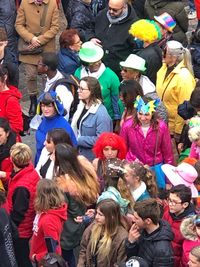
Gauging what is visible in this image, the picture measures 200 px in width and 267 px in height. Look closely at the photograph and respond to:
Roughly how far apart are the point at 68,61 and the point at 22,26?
1.22 m

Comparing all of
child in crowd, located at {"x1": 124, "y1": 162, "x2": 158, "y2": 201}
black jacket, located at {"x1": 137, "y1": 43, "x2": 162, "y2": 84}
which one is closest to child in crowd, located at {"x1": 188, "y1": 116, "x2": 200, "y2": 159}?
child in crowd, located at {"x1": 124, "y1": 162, "x2": 158, "y2": 201}

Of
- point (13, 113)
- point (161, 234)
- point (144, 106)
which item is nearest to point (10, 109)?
point (13, 113)

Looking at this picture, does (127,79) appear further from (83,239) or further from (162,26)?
(83,239)

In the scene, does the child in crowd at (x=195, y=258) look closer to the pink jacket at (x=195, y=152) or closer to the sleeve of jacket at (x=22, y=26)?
the pink jacket at (x=195, y=152)

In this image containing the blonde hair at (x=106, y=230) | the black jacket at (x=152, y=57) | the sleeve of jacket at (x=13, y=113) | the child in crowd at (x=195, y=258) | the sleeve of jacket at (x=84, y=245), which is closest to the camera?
the child in crowd at (x=195, y=258)

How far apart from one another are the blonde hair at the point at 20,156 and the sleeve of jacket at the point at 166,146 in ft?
4.81

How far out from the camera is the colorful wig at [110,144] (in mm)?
7418

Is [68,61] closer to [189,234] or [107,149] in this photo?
[107,149]

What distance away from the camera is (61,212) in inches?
259

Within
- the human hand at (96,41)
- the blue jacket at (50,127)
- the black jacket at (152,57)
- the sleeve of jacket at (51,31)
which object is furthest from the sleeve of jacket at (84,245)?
the sleeve of jacket at (51,31)

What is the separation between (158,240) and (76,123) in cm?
263

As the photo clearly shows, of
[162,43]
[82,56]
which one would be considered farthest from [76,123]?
[162,43]

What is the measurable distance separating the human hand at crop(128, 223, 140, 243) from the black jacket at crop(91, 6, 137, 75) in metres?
4.20

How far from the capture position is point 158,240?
19.9 ft
